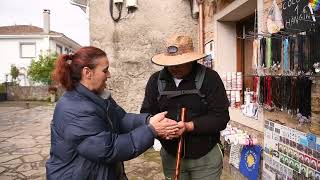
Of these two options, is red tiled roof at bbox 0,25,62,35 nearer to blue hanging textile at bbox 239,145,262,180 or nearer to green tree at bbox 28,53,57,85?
green tree at bbox 28,53,57,85

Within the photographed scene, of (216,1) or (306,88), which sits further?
(216,1)

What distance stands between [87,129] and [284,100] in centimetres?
214

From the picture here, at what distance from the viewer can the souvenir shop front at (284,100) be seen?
305cm

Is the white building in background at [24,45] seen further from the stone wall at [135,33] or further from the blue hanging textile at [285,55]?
the blue hanging textile at [285,55]

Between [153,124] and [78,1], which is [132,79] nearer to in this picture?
[78,1]

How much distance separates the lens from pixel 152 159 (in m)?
6.88

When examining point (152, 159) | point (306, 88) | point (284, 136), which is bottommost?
point (152, 159)

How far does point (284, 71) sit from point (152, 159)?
3980 mm

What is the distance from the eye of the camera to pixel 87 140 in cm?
208

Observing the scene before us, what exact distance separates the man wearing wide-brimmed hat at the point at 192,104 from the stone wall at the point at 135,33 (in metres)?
4.53

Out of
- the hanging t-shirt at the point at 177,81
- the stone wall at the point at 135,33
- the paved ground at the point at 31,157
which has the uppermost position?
the stone wall at the point at 135,33

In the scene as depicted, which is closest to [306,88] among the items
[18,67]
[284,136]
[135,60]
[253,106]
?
[284,136]

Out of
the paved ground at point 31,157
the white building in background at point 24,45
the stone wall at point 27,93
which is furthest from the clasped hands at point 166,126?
the white building in background at point 24,45

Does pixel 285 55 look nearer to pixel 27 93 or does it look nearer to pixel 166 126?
pixel 166 126
